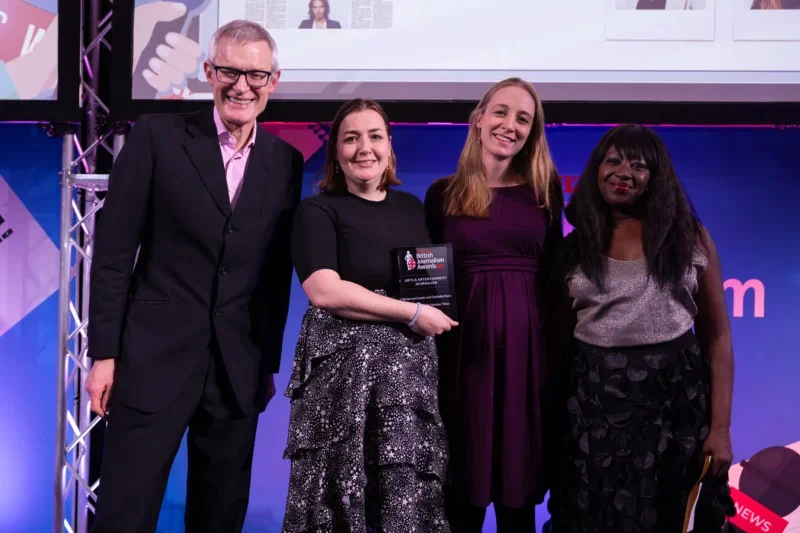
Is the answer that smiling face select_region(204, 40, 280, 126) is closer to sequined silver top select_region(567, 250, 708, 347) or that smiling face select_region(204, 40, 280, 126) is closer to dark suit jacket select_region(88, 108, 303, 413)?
dark suit jacket select_region(88, 108, 303, 413)

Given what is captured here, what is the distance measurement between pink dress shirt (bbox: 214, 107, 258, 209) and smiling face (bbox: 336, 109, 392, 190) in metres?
0.29

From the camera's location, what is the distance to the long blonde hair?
2154 millimetres

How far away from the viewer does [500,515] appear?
2150 millimetres

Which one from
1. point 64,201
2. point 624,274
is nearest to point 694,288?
point 624,274

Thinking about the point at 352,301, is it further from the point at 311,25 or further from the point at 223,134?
the point at 311,25

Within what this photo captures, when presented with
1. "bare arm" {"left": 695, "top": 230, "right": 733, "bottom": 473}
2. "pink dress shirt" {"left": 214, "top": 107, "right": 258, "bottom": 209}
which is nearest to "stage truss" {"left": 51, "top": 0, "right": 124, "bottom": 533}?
"pink dress shirt" {"left": 214, "top": 107, "right": 258, "bottom": 209}

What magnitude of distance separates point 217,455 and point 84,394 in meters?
1.41

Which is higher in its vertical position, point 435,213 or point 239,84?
point 239,84

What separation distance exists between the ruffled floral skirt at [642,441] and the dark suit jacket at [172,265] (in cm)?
100

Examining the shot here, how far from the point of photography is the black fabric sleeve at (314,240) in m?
1.92

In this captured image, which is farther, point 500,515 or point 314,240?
point 500,515

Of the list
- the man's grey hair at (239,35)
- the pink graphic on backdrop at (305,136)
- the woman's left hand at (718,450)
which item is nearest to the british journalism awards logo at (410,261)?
the man's grey hair at (239,35)

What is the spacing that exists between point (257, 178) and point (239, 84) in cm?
27

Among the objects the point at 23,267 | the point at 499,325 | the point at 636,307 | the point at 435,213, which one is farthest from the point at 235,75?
the point at 23,267
